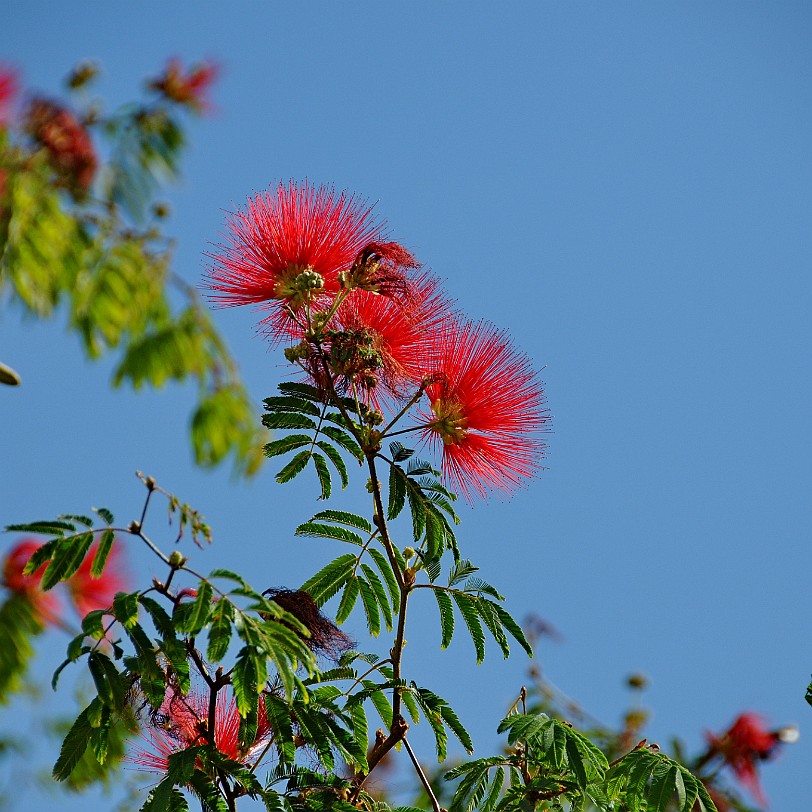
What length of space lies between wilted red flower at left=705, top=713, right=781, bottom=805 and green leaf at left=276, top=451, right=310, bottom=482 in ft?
7.34

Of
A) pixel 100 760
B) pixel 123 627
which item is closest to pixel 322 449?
pixel 123 627

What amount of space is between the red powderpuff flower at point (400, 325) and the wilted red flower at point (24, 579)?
1.40 metres

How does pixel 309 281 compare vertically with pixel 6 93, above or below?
below

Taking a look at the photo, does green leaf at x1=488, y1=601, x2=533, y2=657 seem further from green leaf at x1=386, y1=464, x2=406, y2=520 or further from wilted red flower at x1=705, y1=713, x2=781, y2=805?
wilted red flower at x1=705, y1=713, x2=781, y2=805

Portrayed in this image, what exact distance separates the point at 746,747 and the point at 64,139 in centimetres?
337

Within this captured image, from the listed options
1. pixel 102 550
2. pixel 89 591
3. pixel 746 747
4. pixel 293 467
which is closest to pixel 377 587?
pixel 293 467

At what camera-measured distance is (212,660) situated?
218 centimetres

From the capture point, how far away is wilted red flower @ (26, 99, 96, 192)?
3.73 m

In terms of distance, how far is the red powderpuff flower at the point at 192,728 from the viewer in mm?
2494

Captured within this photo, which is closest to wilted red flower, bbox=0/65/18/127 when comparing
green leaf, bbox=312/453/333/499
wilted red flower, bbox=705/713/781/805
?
green leaf, bbox=312/453/333/499

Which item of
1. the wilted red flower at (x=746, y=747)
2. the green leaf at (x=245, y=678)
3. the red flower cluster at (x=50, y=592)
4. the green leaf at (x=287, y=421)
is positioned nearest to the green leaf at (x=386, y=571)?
the green leaf at (x=287, y=421)

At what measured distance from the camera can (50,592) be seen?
3.36 metres

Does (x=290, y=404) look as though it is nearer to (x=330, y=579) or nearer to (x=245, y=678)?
(x=330, y=579)

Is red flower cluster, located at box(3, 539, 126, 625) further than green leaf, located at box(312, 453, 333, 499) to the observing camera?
Yes
